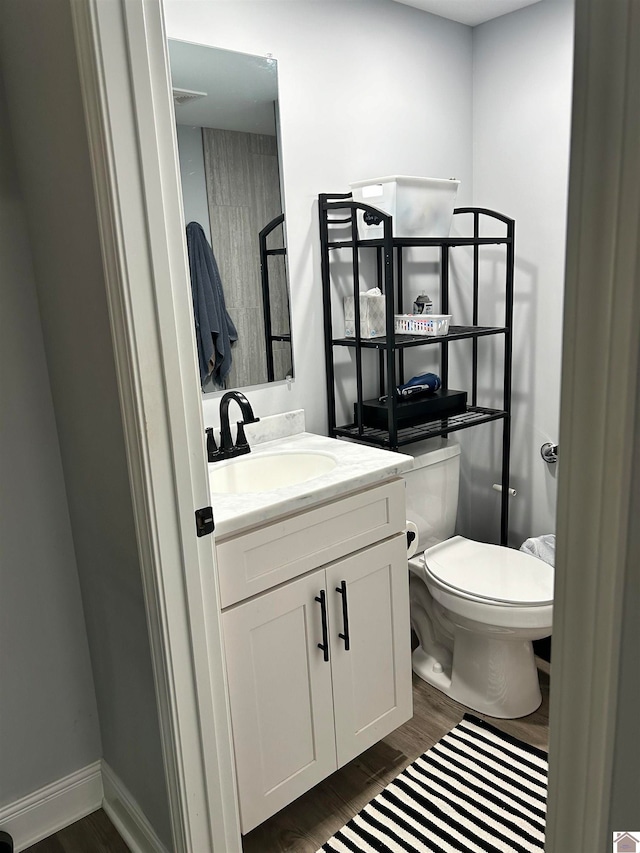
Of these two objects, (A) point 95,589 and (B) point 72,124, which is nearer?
(B) point 72,124

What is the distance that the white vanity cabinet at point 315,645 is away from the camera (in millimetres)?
1531

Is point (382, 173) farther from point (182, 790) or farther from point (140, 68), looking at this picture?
point (182, 790)

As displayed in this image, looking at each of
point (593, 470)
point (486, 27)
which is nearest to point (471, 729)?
point (593, 470)

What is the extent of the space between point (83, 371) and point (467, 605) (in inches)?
52.3

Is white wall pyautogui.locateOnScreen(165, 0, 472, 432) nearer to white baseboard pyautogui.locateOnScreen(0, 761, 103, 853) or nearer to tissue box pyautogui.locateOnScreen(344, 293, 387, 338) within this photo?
tissue box pyautogui.locateOnScreen(344, 293, 387, 338)

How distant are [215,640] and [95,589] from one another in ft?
1.29

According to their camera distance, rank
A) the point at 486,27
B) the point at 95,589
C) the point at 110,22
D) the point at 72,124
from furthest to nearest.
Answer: the point at 486,27, the point at 95,589, the point at 72,124, the point at 110,22

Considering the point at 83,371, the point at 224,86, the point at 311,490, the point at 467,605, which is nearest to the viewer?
the point at 83,371

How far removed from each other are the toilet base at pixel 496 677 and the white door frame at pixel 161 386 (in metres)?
0.94

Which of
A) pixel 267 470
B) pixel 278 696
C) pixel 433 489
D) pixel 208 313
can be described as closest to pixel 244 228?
pixel 208 313

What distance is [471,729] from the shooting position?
2.04 metres

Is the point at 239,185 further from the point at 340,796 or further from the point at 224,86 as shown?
the point at 340,796

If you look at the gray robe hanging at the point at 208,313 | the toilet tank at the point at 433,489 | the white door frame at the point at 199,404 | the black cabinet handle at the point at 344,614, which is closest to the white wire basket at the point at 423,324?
Answer: the toilet tank at the point at 433,489

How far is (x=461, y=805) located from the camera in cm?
175
